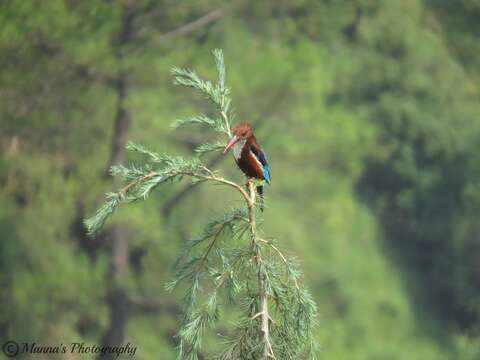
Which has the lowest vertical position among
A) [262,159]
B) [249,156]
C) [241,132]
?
[262,159]

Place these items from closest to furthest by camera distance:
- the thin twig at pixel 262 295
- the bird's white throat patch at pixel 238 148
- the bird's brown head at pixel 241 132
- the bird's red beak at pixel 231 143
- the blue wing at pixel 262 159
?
the thin twig at pixel 262 295
the bird's red beak at pixel 231 143
the bird's brown head at pixel 241 132
the bird's white throat patch at pixel 238 148
the blue wing at pixel 262 159

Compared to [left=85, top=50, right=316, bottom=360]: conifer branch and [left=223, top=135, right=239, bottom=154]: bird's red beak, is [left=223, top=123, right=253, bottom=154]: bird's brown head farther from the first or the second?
[left=85, top=50, right=316, bottom=360]: conifer branch

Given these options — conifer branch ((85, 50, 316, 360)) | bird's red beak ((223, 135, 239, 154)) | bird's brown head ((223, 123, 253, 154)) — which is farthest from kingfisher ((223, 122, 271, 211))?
conifer branch ((85, 50, 316, 360))

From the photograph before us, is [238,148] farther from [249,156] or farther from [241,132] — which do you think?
[241,132]

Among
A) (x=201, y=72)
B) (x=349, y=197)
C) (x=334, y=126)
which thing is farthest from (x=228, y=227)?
(x=349, y=197)

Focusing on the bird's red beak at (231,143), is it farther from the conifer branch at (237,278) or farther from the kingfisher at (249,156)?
the conifer branch at (237,278)

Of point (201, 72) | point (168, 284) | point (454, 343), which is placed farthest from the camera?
point (454, 343)

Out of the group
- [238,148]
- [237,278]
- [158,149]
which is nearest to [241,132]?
[238,148]

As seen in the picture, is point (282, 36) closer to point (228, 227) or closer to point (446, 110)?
point (446, 110)

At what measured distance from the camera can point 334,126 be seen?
67.4 feet

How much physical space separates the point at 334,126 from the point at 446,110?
21.0 ft

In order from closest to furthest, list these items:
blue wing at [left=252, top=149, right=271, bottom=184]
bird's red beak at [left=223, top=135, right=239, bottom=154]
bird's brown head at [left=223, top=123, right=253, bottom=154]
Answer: bird's red beak at [left=223, top=135, right=239, bottom=154]
bird's brown head at [left=223, top=123, right=253, bottom=154]
blue wing at [left=252, top=149, right=271, bottom=184]

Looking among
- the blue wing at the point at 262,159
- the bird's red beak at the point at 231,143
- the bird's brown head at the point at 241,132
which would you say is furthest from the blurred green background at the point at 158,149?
the bird's red beak at the point at 231,143

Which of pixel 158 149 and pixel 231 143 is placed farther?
pixel 158 149
